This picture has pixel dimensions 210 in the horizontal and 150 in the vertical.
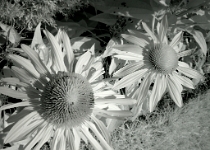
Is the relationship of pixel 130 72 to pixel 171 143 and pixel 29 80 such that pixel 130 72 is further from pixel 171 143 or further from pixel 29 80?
pixel 171 143

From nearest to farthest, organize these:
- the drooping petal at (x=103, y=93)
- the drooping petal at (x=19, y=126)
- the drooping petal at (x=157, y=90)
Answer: the drooping petal at (x=19, y=126), the drooping petal at (x=103, y=93), the drooping petal at (x=157, y=90)

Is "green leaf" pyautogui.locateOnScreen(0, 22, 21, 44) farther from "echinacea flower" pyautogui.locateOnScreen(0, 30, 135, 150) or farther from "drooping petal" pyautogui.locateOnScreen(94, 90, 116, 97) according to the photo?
"drooping petal" pyautogui.locateOnScreen(94, 90, 116, 97)

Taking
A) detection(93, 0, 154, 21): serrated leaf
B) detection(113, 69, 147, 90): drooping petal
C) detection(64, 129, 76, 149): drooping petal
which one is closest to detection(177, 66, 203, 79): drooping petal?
detection(113, 69, 147, 90): drooping petal

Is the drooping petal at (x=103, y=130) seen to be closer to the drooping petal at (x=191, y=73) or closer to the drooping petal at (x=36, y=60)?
the drooping petal at (x=36, y=60)

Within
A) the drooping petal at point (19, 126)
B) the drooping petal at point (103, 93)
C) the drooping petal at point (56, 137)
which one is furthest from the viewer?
the drooping petal at point (103, 93)

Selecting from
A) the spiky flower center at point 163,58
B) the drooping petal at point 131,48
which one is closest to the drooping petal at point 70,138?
the drooping petal at point 131,48

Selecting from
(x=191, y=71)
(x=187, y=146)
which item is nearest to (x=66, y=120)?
(x=191, y=71)

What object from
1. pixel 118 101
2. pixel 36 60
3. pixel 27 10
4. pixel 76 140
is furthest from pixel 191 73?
pixel 27 10
